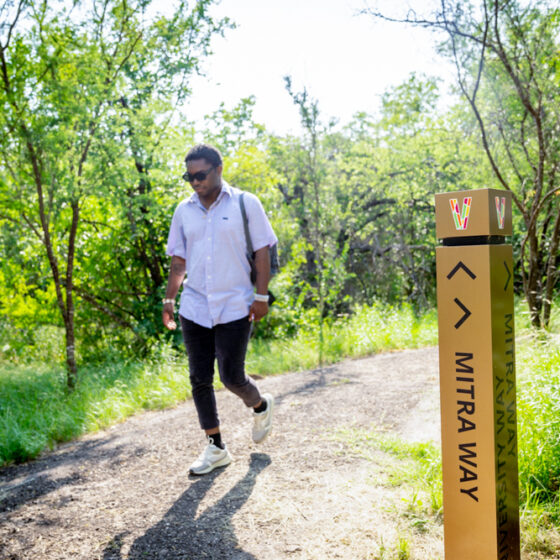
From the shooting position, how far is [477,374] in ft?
6.18

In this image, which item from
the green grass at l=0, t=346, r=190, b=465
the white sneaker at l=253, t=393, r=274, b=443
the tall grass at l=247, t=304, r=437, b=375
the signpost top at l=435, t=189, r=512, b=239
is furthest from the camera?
the tall grass at l=247, t=304, r=437, b=375

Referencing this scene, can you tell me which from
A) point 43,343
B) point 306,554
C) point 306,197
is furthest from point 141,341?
point 306,554

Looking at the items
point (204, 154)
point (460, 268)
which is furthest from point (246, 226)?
point (460, 268)

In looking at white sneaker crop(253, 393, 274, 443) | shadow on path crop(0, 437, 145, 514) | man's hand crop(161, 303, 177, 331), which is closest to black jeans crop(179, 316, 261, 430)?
man's hand crop(161, 303, 177, 331)

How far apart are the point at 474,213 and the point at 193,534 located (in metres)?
1.98

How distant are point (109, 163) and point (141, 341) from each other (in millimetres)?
3102

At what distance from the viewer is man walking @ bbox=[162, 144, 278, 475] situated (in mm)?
3299

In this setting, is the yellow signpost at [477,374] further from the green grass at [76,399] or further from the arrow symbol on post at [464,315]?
the green grass at [76,399]

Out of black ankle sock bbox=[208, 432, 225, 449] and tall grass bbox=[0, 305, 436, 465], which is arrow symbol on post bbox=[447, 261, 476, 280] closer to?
black ankle sock bbox=[208, 432, 225, 449]

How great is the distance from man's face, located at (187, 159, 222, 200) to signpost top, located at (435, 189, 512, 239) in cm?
171

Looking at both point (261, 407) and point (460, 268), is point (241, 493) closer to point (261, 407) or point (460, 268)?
point (261, 407)

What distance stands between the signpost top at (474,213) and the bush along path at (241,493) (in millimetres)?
1345

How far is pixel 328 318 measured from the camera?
9.09 m

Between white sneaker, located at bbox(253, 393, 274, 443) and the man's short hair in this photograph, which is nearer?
the man's short hair
